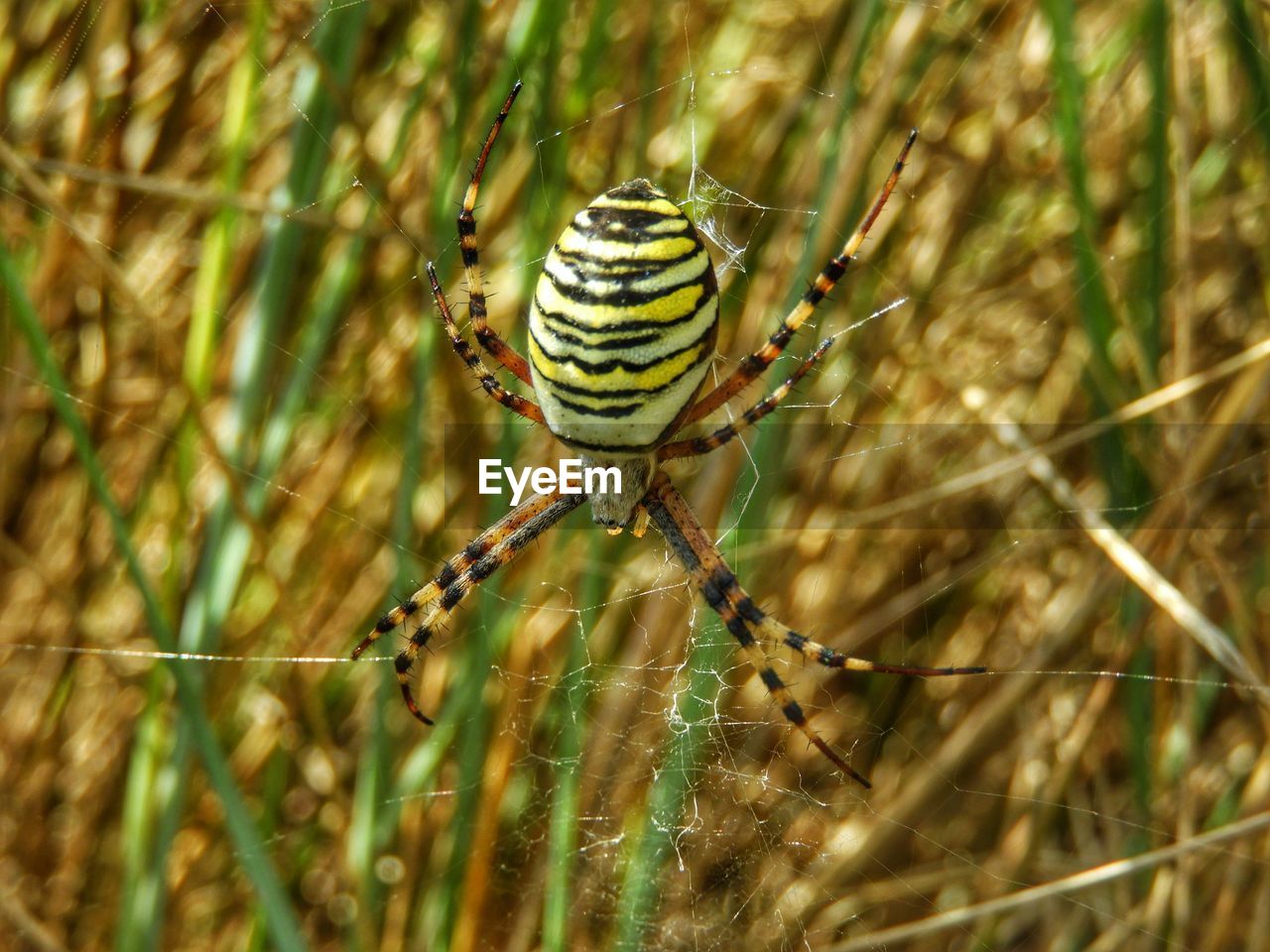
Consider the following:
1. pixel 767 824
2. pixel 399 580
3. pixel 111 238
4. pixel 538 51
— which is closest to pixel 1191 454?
pixel 767 824

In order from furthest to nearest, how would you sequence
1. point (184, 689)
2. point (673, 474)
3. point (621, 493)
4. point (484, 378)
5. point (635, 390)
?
point (673, 474), point (621, 493), point (484, 378), point (184, 689), point (635, 390)

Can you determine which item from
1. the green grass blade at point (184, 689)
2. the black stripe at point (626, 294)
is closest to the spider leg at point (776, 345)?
the black stripe at point (626, 294)

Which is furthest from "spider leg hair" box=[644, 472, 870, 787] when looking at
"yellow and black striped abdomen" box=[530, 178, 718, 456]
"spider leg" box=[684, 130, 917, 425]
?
"yellow and black striped abdomen" box=[530, 178, 718, 456]

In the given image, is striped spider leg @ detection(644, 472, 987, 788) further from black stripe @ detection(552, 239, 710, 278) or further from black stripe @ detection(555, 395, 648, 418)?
black stripe @ detection(552, 239, 710, 278)

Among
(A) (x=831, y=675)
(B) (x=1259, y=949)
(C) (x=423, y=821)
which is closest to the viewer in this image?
(B) (x=1259, y=949)

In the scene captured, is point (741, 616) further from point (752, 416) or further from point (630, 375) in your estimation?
point (630, 375)

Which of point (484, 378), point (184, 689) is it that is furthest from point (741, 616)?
point (184, 689)

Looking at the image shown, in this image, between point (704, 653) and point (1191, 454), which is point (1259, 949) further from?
point (704, 653)

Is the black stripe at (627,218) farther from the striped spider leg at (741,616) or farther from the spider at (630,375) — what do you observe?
the striped spider leg at (741,616)
